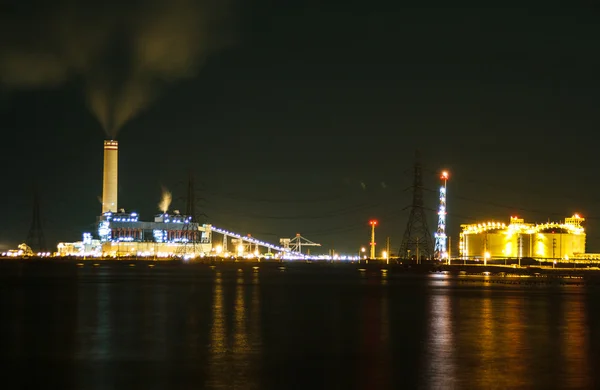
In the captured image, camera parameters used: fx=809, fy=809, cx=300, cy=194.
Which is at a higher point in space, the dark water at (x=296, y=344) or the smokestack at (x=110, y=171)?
the smokestack at (x=110, y=171)

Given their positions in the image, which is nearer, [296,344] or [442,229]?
[296,344]

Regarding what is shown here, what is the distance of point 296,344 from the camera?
22.5 m

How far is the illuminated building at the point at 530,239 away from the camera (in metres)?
129

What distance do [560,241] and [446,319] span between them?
10511 centimetres

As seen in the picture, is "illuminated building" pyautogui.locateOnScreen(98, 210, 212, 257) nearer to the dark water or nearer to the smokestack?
the smokestack

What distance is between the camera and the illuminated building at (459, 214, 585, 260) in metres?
129

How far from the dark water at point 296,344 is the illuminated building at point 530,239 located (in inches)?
3680

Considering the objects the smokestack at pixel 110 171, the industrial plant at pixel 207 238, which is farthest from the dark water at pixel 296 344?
the smokestack at pixel 110 171

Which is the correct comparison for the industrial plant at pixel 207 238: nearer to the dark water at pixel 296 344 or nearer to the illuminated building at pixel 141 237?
the illuminated building at pixel 141 237

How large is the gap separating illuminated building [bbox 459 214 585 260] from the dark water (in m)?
93.5

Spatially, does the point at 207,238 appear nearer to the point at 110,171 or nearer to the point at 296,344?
the point at 110,171

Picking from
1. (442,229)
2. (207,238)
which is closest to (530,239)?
(442,229)

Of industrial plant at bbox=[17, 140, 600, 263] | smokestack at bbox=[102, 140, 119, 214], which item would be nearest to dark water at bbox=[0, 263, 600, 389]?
industrial plant at bbox=[17, 140, 600, 263]

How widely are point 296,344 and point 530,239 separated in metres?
115
